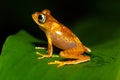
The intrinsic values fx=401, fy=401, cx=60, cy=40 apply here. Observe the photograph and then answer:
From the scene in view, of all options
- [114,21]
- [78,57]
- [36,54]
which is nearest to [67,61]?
[78,57]

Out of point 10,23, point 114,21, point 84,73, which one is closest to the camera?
point 84,73

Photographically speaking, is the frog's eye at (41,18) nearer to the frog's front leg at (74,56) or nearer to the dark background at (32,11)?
the frog's front leg at (74,56)

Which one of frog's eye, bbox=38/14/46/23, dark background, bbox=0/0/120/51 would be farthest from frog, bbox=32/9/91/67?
dark background, bbox=0/0/120/51

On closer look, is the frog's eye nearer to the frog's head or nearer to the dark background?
the frog's head

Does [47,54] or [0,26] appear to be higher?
[0,26]

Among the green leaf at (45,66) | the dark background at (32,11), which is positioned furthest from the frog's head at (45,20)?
the dark background at (32,11)

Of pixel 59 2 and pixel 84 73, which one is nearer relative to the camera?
pixel 84 73

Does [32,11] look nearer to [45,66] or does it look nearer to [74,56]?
[74,56]

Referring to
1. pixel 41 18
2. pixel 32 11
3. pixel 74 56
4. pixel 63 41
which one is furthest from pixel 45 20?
pixel 32 11

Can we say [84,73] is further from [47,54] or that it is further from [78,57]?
[47,54]
